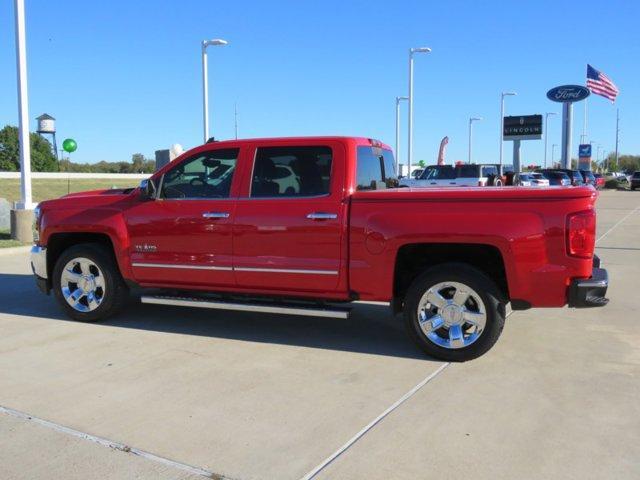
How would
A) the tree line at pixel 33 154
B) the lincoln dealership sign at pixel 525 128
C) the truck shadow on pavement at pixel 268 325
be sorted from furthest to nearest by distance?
the tree line at pixel 33 154, the lincoln dealership sign at pixel 525 128, the truck shadow on pavement at pixel 268 325

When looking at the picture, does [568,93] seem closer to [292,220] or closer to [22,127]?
[22,127]

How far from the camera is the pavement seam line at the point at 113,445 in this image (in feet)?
10.7

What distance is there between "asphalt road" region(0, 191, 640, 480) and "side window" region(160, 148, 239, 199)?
1384 mm

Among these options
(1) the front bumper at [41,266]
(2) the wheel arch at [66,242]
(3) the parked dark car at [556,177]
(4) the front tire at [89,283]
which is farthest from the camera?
(3) the parked dark car at [556,177]

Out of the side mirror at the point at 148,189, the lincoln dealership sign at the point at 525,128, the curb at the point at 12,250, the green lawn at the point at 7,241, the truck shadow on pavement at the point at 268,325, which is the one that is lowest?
the truck shadow on pavement at the point at 268,325

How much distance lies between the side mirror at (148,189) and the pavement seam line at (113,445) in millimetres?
2493

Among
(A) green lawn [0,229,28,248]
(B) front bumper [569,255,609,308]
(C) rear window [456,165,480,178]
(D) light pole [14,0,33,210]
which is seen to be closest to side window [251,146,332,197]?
(B) front bumper [569,255,609,308]

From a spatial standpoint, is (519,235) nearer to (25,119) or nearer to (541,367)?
(541,367)

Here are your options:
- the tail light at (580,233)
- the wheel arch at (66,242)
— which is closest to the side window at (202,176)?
the wheel arch at (66,242)

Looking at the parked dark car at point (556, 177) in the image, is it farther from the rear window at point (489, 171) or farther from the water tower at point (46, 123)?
the water tower at point (46, 123)

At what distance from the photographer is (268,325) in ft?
20.7

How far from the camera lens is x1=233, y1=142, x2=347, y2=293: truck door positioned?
5.27 meters

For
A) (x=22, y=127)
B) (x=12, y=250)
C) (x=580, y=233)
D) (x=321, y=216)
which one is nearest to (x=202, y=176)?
(x=321, y=216)

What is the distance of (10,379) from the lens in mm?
4668
